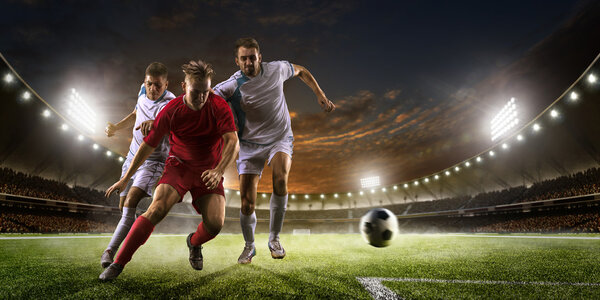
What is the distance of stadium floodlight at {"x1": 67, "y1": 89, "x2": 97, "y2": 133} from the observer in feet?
83.7

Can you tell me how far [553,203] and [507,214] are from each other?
6290mm

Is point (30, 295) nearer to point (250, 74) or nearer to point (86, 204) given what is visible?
point (250, 74)

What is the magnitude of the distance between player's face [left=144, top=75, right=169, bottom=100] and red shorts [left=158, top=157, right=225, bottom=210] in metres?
1.58

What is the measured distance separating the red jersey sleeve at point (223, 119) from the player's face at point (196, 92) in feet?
0.59

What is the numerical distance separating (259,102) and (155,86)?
5.12ft

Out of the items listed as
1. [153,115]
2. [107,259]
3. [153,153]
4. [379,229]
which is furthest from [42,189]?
[379,229]

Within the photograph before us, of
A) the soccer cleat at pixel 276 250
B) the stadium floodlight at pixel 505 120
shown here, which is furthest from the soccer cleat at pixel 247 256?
the stadium floodlight at pixel 505 120

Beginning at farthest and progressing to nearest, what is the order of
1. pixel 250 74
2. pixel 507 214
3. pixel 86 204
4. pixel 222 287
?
pixel 507 214 < pixel 86 204 < pixel 250 74 < pixel 222 287

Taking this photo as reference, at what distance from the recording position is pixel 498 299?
1925 mm

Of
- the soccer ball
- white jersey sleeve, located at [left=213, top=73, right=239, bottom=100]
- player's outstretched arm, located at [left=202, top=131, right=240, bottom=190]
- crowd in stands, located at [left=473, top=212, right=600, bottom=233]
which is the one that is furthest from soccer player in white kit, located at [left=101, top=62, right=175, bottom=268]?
crowd in stands, located at [left=473, top=212, right=600, bottom=233]

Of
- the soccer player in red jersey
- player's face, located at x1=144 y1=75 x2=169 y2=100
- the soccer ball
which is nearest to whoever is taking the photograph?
the soccer player in red jersey

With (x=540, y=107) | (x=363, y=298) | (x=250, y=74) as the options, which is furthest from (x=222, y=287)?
(x=540, y=107)

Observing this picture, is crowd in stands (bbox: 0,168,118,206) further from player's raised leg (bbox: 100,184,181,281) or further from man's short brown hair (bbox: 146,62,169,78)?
player's raised leg (bbox: 100,184,181,281)

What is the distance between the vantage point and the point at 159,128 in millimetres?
3094
